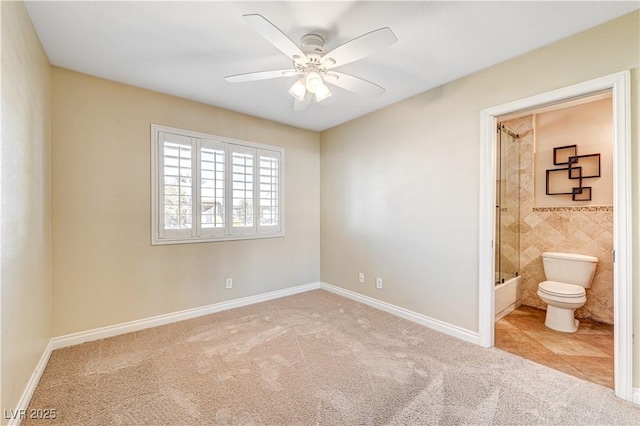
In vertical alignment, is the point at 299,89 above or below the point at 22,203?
above

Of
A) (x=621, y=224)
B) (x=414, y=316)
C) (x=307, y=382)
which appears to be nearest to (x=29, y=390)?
(x=307, y=382)

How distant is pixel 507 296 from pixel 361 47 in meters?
3.39

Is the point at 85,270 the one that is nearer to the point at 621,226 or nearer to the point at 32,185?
the point at 32,185

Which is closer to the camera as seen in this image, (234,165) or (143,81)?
(143,81)

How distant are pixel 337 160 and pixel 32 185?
10.6 feet

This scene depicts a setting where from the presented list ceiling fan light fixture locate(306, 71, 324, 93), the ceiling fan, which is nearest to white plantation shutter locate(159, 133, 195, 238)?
the ceiling fan

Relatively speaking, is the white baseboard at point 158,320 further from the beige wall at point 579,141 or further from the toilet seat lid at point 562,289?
the beige wall at point 579,141

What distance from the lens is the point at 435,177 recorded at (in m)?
2.88

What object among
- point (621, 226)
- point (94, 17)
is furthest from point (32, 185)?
point (621, 226)

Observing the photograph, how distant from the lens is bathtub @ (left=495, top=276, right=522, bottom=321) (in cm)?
319

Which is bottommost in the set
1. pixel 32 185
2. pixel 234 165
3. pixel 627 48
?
pixel 32 185

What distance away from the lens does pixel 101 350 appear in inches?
95.3

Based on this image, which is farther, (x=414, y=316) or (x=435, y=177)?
(x=414, y=316)

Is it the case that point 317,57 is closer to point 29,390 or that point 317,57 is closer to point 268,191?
point 268,191
